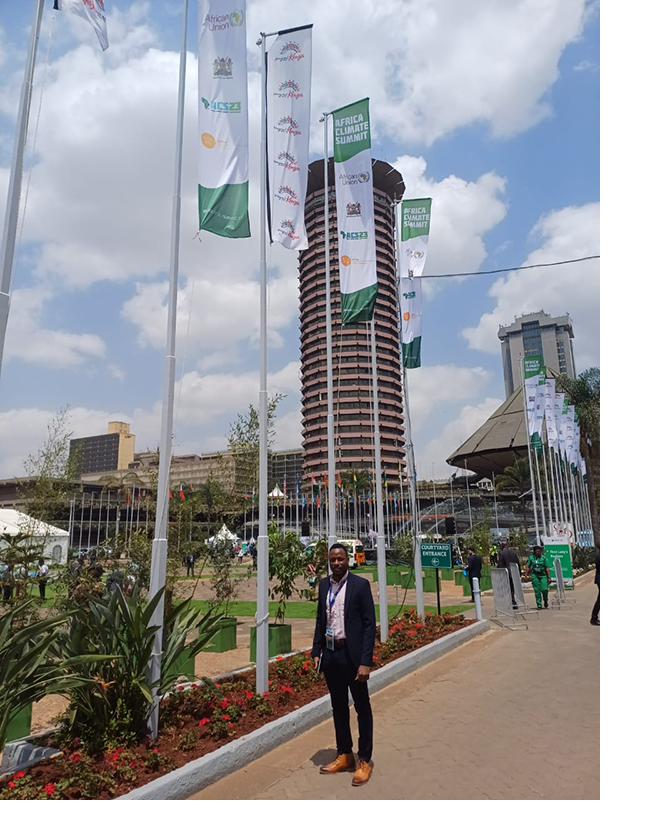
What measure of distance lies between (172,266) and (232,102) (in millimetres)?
2522

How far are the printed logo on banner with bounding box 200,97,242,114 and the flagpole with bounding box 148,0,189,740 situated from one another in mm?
345

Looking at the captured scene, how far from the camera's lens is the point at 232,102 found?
7441 mm

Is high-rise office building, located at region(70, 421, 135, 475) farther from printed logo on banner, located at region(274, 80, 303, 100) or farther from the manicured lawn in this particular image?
printed logo on banner, located at region(274, 80, 303, 100)

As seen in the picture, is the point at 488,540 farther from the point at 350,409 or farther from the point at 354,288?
the point at 350,409

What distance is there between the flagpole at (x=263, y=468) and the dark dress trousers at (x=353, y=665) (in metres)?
1.94

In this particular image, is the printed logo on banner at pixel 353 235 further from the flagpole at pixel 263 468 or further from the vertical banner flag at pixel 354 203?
the flagpole at pixel 263 468

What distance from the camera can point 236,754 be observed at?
5.24 meters

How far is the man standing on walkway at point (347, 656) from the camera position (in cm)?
506

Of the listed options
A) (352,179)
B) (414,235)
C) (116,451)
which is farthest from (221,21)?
(116,451)

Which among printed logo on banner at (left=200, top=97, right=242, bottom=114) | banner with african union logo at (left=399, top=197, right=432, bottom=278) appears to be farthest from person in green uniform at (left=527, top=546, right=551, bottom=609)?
printed logo on banner at (left=200, top=97, right=242, bottom=114)

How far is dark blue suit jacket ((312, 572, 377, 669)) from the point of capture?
5095mm

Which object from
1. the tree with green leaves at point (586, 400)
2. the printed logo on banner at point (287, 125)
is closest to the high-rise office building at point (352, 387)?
the tree with green leaves at point (586, 400)

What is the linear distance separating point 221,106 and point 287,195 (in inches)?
71.5

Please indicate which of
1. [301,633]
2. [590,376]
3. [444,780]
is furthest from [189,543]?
[590,376]
